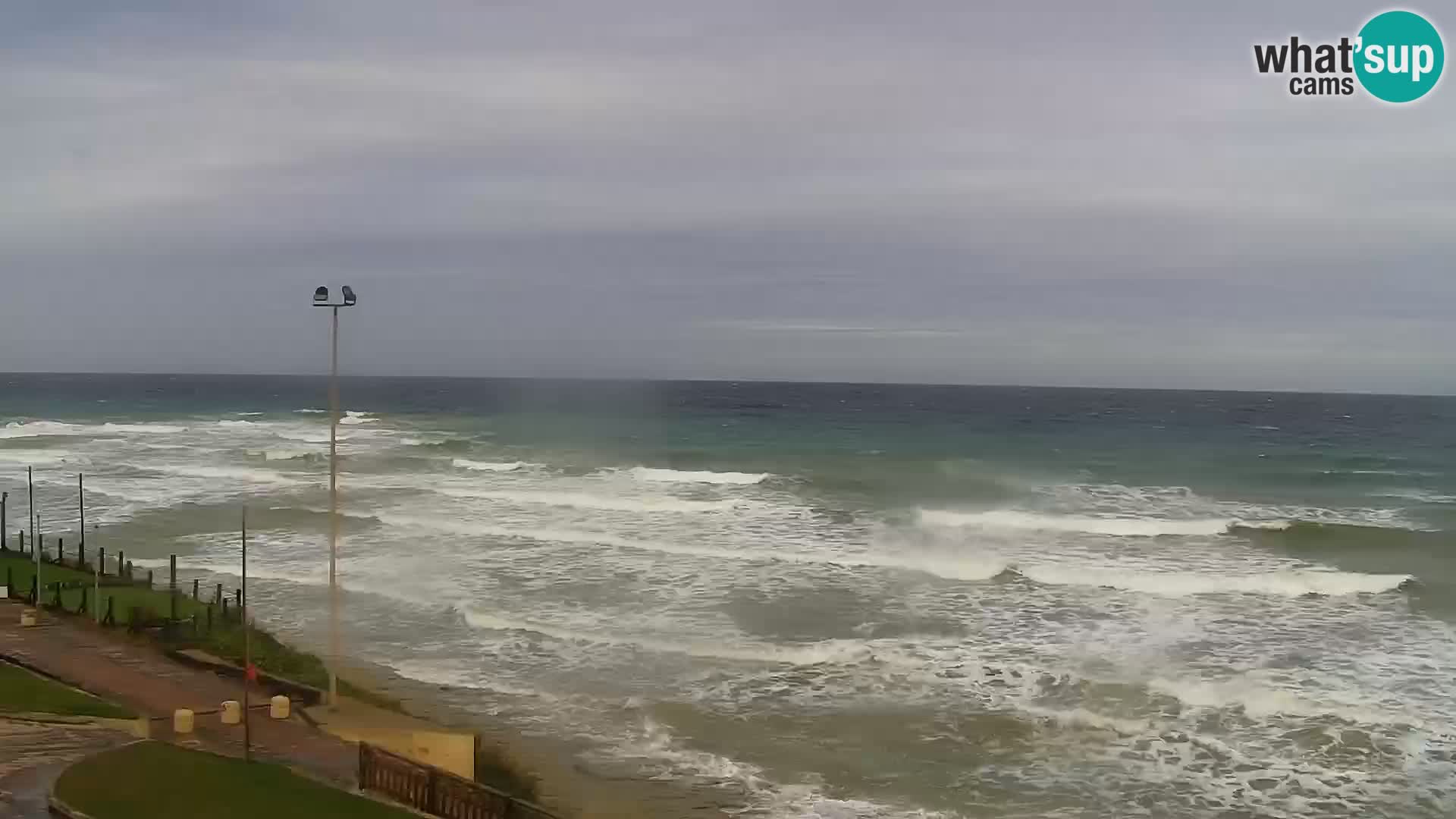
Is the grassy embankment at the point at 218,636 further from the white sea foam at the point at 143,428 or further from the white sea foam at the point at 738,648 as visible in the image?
the white sea foam at the point at 143,428

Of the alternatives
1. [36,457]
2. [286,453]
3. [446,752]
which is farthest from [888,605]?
[36,457]

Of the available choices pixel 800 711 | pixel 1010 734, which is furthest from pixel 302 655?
pixel 1010 734

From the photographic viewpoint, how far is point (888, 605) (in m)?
28.5

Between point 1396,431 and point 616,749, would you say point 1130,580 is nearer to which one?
point 616,749

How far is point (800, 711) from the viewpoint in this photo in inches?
789

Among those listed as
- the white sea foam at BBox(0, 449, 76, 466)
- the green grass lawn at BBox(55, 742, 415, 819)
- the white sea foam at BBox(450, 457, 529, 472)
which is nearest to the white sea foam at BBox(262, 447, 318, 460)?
the white sea foam at BBox(450, 457, 529, 472)

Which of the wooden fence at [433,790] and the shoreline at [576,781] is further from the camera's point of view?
the shoreline at [576,781]

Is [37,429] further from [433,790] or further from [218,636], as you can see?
[433,790]

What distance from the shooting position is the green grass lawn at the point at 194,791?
12719mm

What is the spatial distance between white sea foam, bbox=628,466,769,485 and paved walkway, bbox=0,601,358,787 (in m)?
35.0

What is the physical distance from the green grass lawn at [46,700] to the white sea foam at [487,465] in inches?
1645

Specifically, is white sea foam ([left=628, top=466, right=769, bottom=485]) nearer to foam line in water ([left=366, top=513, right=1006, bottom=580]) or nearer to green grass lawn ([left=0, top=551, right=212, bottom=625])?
foam line in water ([left=366, top=513, right=1006, bottom=580])

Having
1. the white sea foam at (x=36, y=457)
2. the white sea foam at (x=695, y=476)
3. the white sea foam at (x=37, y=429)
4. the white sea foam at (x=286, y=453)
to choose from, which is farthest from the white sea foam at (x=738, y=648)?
the white sea foam at (x=37, y=429)

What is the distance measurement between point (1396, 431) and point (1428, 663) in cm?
8164
